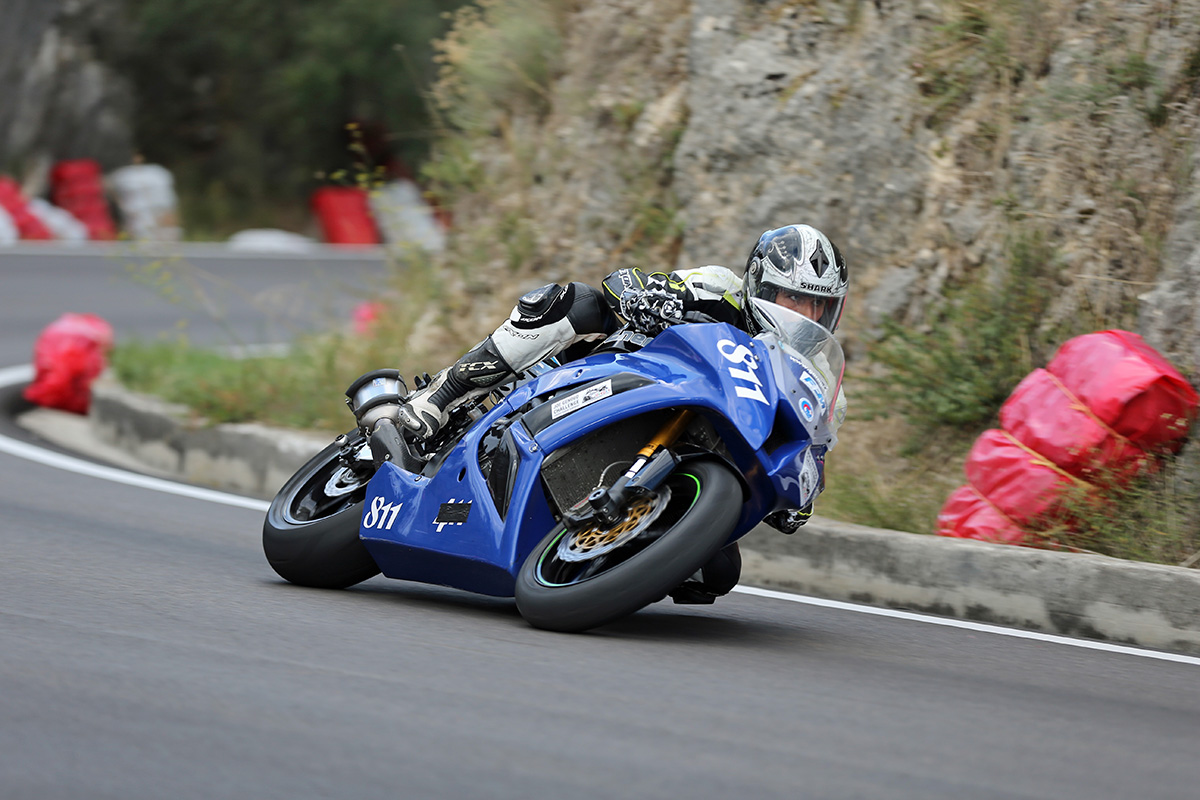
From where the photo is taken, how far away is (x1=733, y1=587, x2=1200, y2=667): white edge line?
18.2 ft

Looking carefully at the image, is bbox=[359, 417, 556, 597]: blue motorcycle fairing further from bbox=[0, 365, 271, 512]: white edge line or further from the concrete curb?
bbox=[0, 365, 271, 512]: white edge line

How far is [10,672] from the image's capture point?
4.09 meters

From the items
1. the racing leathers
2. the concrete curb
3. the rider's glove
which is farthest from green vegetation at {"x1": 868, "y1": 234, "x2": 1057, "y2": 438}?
the rider's glove

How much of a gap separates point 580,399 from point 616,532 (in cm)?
54

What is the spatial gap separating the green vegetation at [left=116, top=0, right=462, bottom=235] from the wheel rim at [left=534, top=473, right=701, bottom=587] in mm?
25996

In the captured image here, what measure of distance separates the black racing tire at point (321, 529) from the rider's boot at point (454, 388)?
1.05 feet

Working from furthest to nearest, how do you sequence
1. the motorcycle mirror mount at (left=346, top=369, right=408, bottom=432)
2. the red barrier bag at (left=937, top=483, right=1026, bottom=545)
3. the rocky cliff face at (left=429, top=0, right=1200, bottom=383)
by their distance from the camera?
the rocky cliff face at (left=429, top=0, right=1200, bottom=383)
the red barrier bag at (left=937, top=483, right=1026, bottom=545)
the motorcycle mirror mount at (left=346, top=369, right=408, bottom=432)

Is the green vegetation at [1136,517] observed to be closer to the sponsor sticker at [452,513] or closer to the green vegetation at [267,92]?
the sponsor sticker at [452,513]

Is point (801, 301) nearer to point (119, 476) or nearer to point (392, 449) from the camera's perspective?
point (392, 449)

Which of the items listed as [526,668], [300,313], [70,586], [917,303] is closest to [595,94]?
[917,303]

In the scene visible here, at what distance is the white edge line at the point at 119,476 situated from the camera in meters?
8.59

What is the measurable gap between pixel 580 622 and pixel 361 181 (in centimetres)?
604

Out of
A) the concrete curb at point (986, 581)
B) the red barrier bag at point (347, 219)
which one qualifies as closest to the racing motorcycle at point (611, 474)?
the concrete curb at point (986, 581)

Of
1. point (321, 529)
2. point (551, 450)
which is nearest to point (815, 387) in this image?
point (551, 450)
